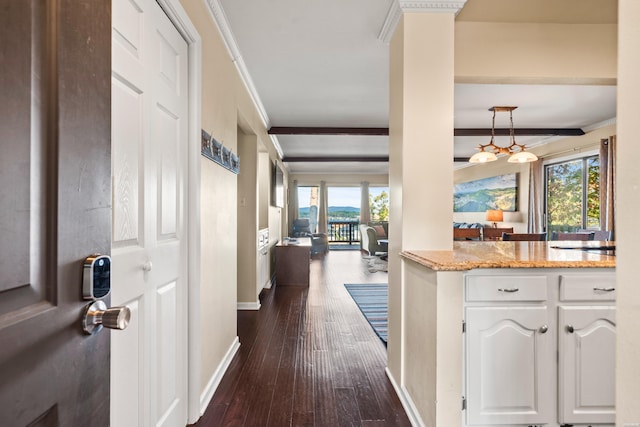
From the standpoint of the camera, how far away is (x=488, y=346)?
1.55m

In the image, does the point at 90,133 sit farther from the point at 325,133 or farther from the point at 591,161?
the point at 591,161

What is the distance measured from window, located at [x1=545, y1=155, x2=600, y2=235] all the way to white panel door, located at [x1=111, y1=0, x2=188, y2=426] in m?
6.22

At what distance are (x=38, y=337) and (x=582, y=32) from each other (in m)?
3.25

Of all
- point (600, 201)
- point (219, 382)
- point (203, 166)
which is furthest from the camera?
point (600, 201)

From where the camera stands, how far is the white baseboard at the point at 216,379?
1857 millimetres

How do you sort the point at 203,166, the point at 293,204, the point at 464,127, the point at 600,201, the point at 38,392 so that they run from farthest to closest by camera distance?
1. the point at 293,204
2. the point at 464,127
3. the point at 600,201
4. the point at 203,166
5. the point at 38,392

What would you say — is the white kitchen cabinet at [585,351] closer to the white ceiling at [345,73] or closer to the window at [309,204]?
the white ceiling at [345,73]

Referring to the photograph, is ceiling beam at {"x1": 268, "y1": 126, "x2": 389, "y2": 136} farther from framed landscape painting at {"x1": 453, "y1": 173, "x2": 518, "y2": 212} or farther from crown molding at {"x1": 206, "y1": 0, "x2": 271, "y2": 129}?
framed landscape painting at {"x1": 453, "y1": 173, "x2": 518, "y2": 212}

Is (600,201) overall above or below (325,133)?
below

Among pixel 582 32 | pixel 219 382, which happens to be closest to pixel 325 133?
pixel 582 32

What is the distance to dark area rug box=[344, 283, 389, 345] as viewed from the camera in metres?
3.20

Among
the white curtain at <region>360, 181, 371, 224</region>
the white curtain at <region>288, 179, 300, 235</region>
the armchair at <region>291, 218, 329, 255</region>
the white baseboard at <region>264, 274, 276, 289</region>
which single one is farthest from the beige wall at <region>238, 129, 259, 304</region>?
the white curtain at <region>360, 181, 371, 224</region>

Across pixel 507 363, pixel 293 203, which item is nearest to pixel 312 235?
pixel 293 203

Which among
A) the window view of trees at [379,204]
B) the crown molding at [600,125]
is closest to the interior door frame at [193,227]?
the crown molding at [600,125]
